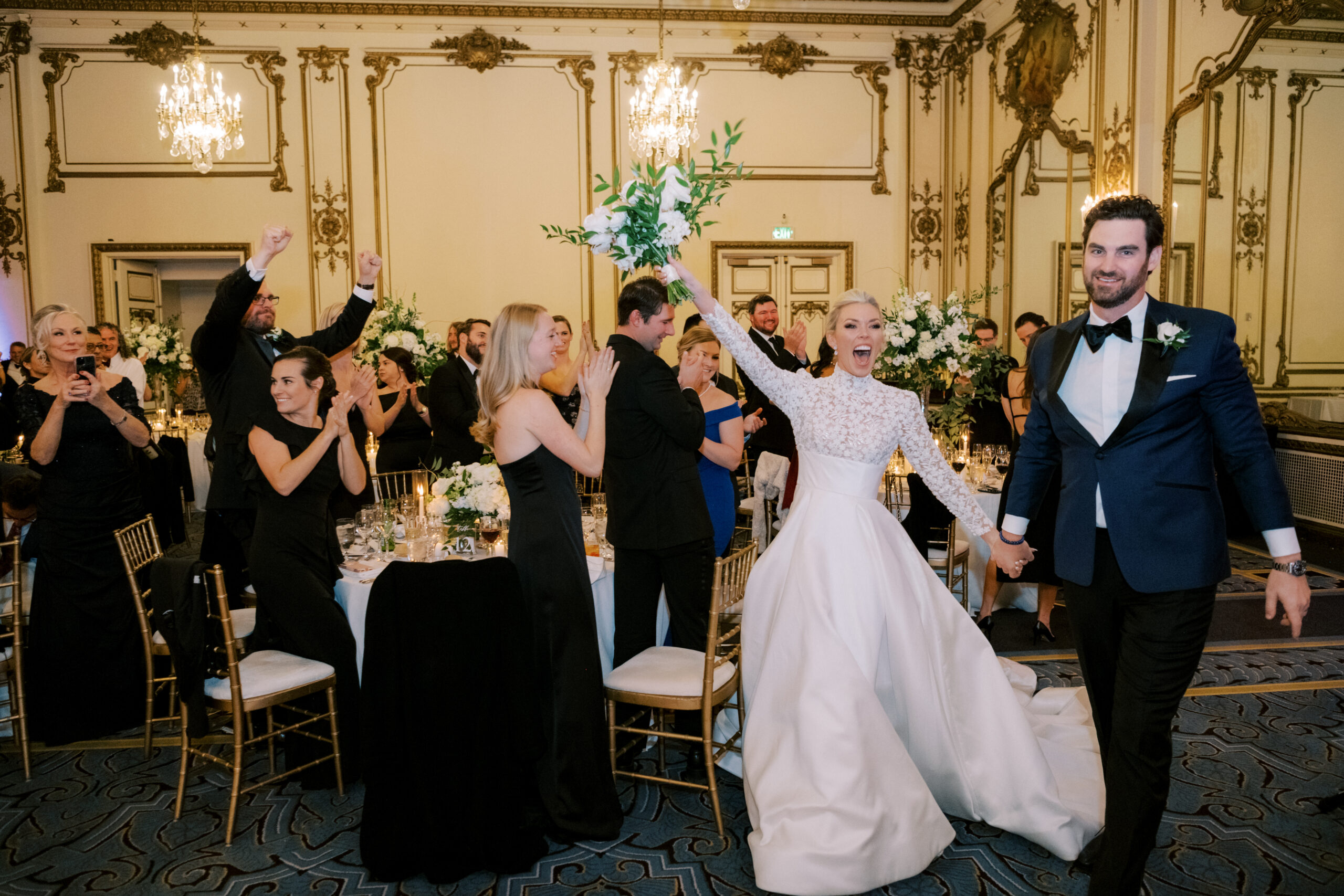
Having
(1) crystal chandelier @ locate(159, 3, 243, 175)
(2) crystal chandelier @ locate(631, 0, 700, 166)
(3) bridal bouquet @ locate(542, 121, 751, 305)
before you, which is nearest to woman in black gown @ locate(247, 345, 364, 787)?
(3) bridal bouquet @ locate(542, 121, 751, 305)

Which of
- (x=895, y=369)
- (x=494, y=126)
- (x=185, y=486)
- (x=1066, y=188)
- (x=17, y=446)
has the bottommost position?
(x=185, y=486)

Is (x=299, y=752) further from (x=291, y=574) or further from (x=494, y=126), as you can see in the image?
(x=494, y=126)

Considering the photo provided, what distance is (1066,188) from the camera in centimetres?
841

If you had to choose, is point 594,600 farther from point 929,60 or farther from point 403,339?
point 929,60

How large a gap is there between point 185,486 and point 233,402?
188 inches

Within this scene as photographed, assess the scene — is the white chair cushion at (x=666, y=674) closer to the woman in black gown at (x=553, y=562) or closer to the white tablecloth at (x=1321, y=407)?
the woman in black gown at (x=553, y=562)

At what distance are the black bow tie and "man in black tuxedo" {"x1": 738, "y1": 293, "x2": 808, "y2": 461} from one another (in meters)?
3.12

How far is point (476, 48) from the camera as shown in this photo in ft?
33.1

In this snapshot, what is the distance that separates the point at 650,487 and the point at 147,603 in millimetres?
2015

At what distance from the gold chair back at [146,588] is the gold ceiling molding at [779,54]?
8.67 m

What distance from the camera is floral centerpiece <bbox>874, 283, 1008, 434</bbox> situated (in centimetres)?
525

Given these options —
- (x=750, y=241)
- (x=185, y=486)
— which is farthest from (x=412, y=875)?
(x=750, y=241)

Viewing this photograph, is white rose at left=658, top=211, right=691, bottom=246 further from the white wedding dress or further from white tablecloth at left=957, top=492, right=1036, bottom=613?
white tablecloth at left=957, top=492, right=1036, bottom=613

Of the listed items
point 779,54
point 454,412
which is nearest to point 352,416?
point 454,412
